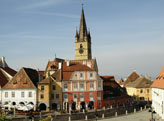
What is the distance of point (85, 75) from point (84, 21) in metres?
55.3

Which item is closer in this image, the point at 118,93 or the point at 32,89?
the point at 32,89

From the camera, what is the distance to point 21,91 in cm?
5216

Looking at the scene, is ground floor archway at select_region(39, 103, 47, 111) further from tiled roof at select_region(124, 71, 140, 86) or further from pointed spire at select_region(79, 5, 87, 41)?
pointed spire at select_region(79, 5, 87, 41)

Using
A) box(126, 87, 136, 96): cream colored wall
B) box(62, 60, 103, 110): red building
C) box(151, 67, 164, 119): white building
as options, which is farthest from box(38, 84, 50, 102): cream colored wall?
box(126, 87, 136, 96): cream colored wall

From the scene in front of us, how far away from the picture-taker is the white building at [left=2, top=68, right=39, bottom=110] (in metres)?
51.8

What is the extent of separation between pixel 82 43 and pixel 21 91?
58.3 m

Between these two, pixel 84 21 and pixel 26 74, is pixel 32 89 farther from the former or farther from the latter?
pixel 84 21

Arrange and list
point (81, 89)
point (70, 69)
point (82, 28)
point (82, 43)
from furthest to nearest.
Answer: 1. point (82, 43)
2. point (82, 28)
3. point (70, 69)
4. point (81, 89)

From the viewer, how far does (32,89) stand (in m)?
51.8

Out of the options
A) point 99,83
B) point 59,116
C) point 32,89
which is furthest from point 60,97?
point 59,116

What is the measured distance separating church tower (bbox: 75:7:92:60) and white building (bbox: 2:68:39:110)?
2152 inches

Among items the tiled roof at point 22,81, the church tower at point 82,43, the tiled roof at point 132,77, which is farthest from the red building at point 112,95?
the church tower at point 82,43

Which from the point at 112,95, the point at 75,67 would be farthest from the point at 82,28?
the point at 75,67

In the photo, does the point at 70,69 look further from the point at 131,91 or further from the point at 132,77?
the point at 132,77
